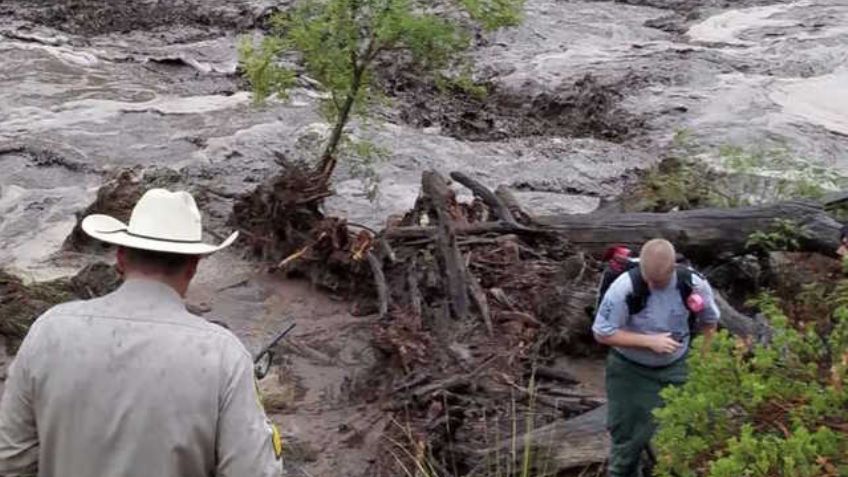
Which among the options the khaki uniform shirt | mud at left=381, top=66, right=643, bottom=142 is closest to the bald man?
the khaki uniform shirt

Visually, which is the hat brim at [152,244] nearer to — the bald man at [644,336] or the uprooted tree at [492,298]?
the bald man at [644,336]

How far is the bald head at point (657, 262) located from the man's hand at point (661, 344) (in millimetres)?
250

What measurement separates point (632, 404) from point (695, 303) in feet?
1.94

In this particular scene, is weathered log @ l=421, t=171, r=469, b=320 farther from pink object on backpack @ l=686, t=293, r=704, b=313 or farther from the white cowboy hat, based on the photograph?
the white cowboy hat

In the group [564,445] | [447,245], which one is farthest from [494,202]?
[564,445]

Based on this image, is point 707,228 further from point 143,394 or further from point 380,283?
point 143,394

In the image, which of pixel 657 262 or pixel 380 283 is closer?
pixel 657 262

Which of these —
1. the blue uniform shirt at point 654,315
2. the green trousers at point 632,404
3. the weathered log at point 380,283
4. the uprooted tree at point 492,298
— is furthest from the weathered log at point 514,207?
the blue uniform shirt at point 654,315

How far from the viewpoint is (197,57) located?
1991 cm

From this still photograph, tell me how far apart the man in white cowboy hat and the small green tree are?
23.9ft

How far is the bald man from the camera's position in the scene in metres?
5.92

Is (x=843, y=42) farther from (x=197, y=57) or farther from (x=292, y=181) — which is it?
(x=292, y=181)

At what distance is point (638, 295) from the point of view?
597 cm

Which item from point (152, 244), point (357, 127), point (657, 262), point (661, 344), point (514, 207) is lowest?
point (357, 127)
